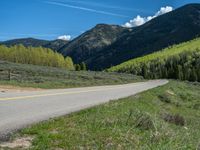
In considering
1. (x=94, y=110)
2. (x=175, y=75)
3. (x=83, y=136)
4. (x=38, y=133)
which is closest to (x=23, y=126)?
(x=38, y=133)

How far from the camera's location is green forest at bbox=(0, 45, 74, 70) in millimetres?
171250

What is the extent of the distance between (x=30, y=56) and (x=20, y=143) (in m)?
173

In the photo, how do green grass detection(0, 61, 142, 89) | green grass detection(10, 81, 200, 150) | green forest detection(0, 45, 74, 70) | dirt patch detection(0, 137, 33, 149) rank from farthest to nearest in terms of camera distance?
green forest detection(0, 45, 74, 70), green grass detection(0, 61, 142, 89), green grass detection(10, 81, 200, 150), dirt patch detection(0, 137, 33, 149)

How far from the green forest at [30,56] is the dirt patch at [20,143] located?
529 feet

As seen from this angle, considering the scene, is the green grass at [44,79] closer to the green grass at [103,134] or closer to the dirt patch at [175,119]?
the dirt patch at [175,119]

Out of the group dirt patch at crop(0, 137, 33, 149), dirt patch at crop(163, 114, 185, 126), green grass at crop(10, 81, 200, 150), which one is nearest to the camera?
dirt patch at crop(0, 137, 33, 149)

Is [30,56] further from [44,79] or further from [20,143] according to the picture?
[20,143]

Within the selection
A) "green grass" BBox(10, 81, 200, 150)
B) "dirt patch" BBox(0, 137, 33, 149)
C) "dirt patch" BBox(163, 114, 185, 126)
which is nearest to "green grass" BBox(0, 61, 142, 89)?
"dirt patch" BBox(163, 114, 185, 126)

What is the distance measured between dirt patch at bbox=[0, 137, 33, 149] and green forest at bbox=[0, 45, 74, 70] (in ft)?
529

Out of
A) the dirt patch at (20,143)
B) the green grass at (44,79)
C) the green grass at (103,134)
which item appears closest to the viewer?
the dirt patch at (20,143)

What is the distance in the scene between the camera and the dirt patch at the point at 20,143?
829 cm

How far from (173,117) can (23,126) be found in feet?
30.9

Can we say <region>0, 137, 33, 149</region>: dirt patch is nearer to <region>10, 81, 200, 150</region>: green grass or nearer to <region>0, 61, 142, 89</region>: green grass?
<region>10, 81, 200, 150</region>: green grass

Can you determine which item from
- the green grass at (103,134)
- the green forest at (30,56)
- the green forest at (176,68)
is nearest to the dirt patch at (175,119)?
the green grass at (103,134)
